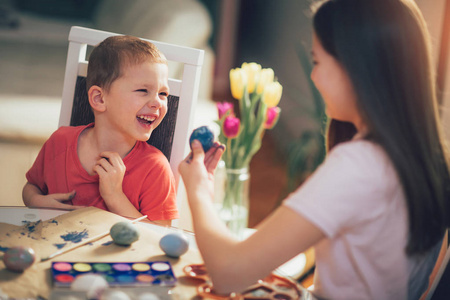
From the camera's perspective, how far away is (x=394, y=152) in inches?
32.9

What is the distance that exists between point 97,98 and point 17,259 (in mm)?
625

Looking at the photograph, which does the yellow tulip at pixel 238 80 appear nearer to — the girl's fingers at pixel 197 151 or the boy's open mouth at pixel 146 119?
the boy's open mouth at pixel 146 119

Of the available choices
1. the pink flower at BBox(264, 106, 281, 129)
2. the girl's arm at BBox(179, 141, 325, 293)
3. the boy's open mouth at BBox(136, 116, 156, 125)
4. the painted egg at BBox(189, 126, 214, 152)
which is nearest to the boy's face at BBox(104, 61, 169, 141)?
the boy's open mouth at BBox(136, 116, 156, 125)

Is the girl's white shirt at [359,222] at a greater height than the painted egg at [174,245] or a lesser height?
greater

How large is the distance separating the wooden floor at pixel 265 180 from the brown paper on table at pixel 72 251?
208 centimetres

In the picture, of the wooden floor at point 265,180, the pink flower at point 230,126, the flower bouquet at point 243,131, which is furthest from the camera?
the wooden floor at point 265,180

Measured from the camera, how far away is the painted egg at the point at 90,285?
793mm

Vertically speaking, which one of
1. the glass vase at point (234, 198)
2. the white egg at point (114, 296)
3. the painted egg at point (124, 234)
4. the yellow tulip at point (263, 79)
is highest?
the yellow tulip at point (263, 79)

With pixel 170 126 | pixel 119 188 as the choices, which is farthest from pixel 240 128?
pixel 119 188

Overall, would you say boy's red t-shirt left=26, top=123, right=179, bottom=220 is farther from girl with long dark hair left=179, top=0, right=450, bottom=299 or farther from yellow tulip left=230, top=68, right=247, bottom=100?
yellow tulip left=230, top=68, right=247, bottom=100

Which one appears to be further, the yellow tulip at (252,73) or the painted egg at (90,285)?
the yellow tulip at (252,73)

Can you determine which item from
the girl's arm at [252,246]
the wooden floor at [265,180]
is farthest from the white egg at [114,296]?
the wooden floor at [265,180]

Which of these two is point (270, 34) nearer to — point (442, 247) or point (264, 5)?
point (264, 5)

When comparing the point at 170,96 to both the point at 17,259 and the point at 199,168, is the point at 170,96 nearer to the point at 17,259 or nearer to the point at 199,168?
the point at 199,168
